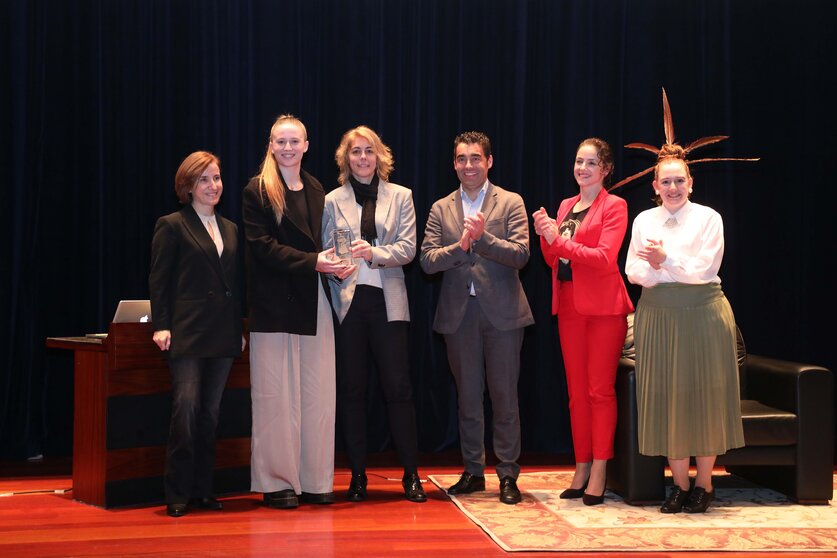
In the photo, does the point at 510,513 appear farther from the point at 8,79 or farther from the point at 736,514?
the point at 8,79

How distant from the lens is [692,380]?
12.5 ft

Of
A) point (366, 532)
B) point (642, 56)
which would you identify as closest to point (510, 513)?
→ point (366, 532)

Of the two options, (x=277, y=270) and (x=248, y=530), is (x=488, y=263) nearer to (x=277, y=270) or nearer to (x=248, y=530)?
(x=277, y=270)

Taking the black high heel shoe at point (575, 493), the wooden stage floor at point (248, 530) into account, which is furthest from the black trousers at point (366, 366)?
the black high heel shoe at point (575, 493)

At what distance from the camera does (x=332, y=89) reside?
5793 mm

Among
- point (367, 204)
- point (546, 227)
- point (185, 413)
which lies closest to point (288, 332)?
point (185, 413)

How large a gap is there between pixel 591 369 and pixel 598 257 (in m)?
0.51

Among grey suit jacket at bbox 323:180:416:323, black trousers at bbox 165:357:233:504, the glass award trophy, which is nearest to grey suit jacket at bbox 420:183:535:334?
grey suit jacket at bbox 323:180:416:323

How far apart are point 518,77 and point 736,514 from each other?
125 inches

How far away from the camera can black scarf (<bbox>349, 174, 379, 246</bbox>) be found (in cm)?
414

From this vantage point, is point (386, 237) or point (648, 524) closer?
point (648, 524)

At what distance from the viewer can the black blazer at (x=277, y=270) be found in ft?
13.0

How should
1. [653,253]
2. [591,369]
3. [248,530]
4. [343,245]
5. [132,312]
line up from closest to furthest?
1. [248,530]
2. [653,253]
3. [343,245]
4. [591,369]
5. [132,312]

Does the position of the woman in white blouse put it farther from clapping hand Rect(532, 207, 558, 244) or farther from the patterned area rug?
clapping hand Rect(532, 207, 558, 244)
